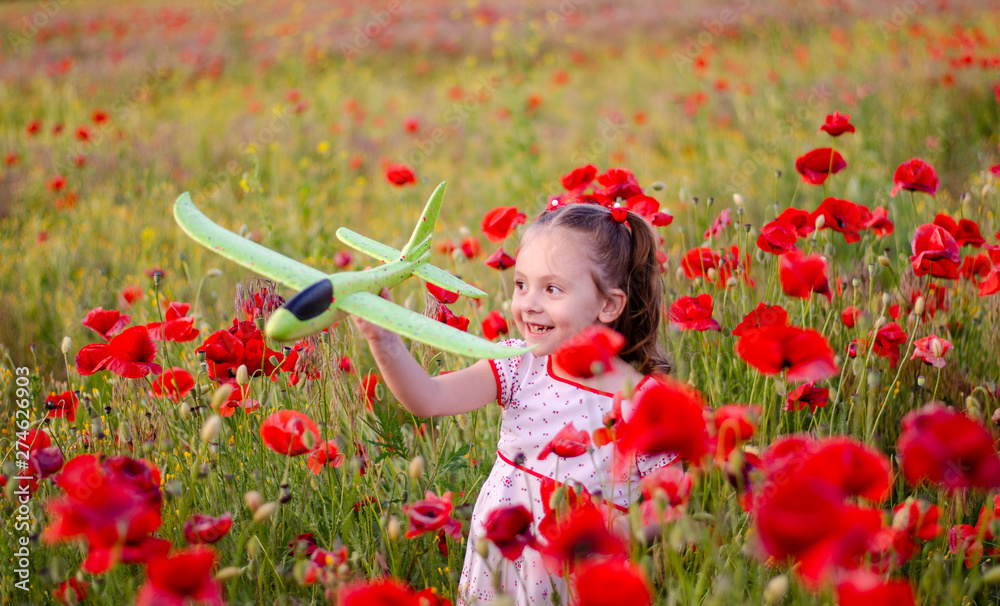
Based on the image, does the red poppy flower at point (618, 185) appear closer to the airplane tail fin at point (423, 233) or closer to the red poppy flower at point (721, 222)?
the red poppy flower at point (721, 222)

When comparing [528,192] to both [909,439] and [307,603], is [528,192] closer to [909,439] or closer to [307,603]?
[307,603]

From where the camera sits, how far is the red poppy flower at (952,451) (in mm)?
823

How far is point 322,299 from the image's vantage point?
47.0 inches

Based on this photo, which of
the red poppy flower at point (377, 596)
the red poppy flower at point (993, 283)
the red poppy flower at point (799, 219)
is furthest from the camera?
the red poppy flower at point (799, 219)

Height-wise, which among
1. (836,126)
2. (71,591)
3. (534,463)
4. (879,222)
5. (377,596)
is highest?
(836,126)

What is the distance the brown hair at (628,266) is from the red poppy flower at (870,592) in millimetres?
1054

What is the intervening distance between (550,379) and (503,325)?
30cm

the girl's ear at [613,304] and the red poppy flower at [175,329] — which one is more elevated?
the girl's ear at [613,304]

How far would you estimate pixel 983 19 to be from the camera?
8406 mm

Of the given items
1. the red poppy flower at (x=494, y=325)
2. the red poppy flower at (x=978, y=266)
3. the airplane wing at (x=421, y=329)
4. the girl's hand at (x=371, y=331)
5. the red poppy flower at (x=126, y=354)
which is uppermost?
the airplane wing at (x=421, y=329)

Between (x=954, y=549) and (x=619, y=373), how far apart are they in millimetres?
766

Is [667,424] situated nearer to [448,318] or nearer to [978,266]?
[448,318]

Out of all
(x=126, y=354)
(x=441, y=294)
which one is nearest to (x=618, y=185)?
(x=441, y=294)

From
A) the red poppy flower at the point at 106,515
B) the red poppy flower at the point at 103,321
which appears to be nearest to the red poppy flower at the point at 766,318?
the red poppy flower at the point at 106,515
